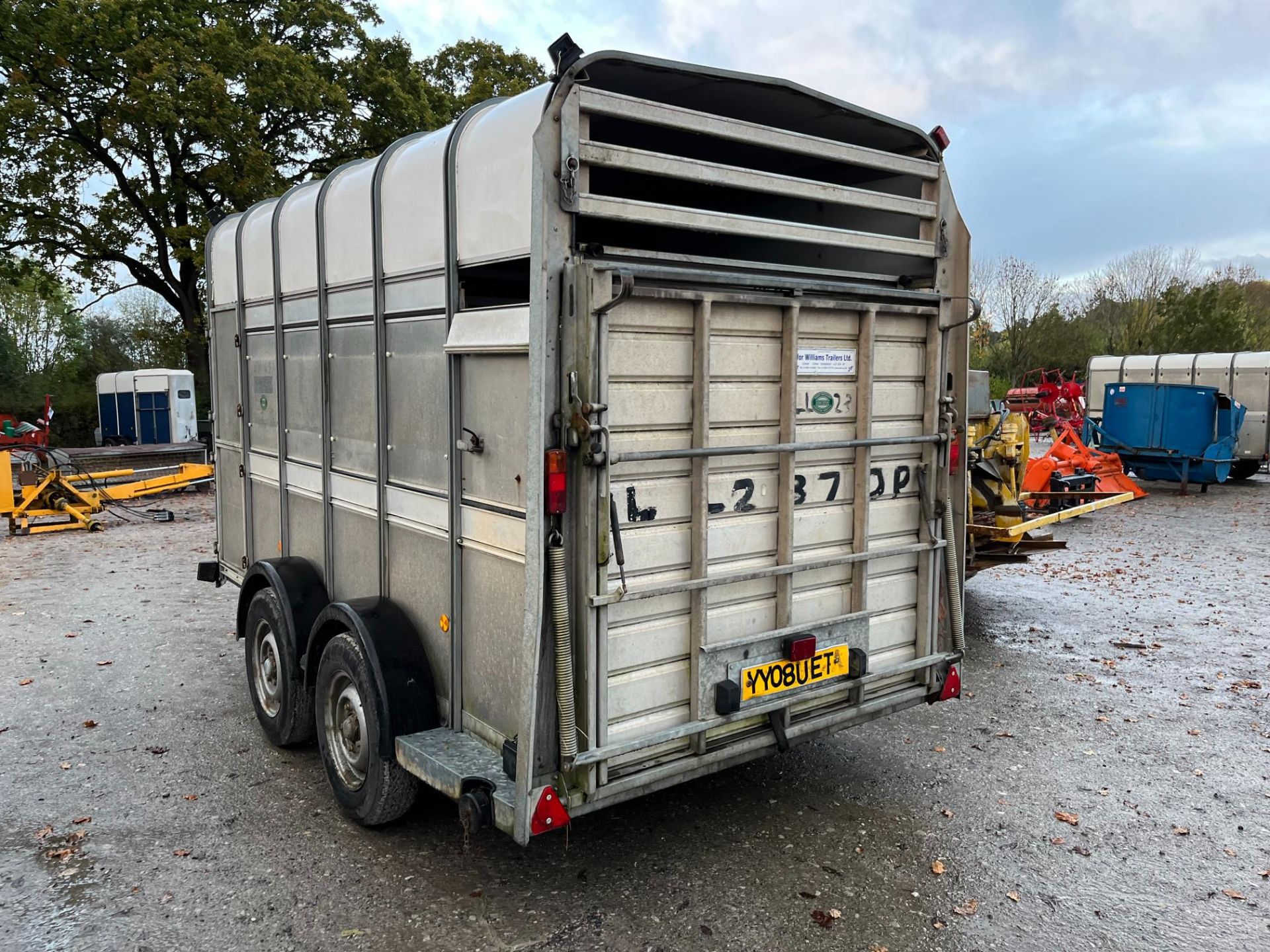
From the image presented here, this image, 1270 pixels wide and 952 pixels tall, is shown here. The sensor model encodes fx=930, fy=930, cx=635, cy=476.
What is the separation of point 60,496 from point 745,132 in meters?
14.9

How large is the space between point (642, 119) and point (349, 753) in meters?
3.39

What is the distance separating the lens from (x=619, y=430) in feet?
12.0

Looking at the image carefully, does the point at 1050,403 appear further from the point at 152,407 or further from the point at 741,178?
the point at 152,407

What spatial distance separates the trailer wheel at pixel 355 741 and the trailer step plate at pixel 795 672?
5.57ft

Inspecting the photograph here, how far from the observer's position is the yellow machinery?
14359 millimetres

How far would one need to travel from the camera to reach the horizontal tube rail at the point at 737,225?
363 centimetres

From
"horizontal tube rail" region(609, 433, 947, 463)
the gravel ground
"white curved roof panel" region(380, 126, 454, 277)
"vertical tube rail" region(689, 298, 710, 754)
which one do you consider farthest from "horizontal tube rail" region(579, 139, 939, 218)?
the gravel ground

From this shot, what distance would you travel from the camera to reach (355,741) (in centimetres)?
475

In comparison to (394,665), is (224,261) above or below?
above

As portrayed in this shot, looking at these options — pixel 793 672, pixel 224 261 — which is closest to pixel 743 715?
pixel 793 672

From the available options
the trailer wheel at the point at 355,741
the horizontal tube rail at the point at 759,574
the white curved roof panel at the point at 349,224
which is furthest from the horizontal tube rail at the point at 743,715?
the white curved roof panel at the point at 349,224

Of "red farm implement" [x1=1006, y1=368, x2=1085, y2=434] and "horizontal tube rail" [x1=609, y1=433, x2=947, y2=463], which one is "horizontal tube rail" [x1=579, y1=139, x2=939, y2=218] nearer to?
"horizontal tube rail" [x1=609, y1=433, x2=947, y2=463]

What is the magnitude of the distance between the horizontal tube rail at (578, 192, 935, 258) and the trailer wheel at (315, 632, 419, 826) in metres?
2.39

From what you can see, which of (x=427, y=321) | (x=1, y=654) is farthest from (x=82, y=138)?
(x=427, y=321)
